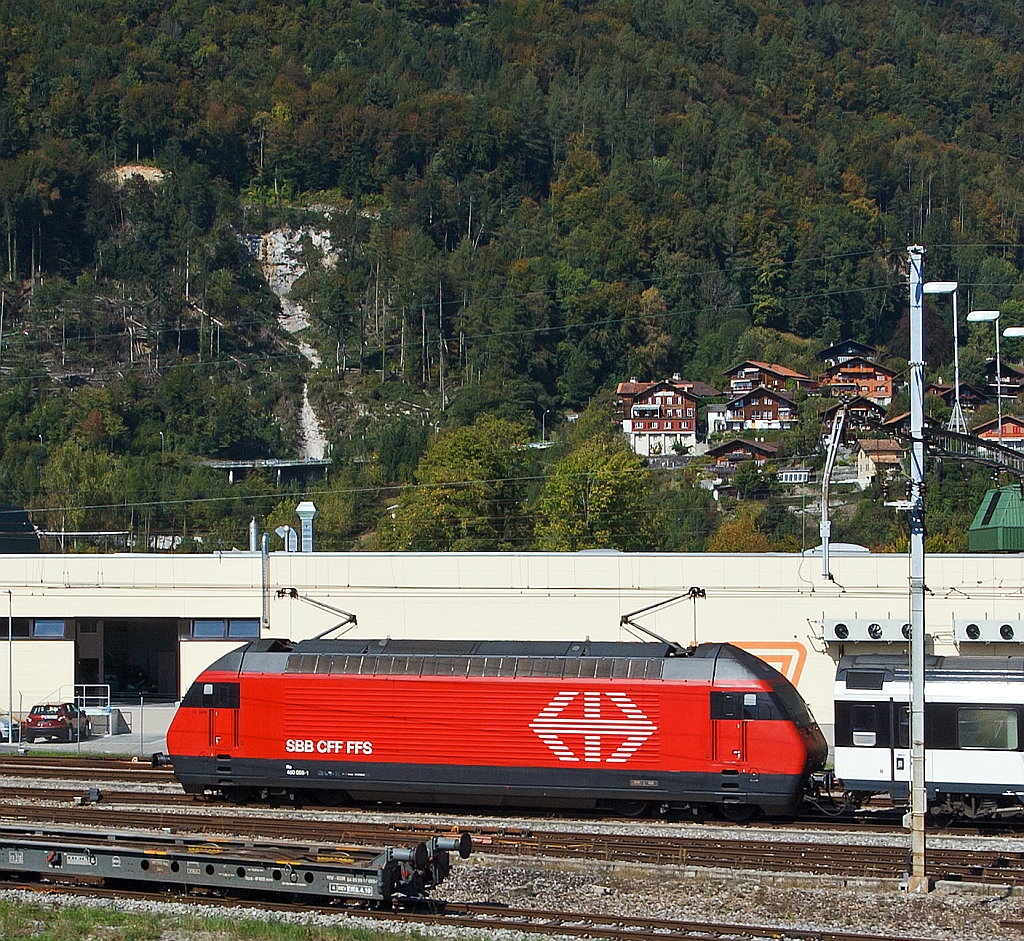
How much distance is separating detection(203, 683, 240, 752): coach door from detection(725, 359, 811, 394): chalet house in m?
157

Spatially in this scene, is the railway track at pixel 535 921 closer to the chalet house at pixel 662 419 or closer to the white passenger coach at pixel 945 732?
the white passenger coach at pixel 945 732

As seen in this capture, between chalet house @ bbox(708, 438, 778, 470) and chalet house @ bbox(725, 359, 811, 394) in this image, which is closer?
chalet house @ bbox(708, 438, 778, 470)

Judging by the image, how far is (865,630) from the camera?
4062 centimetres

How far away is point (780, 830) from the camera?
86.3 feet

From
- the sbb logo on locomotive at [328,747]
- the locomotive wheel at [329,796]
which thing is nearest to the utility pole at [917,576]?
the sbb logo on locomotive at [328,747]

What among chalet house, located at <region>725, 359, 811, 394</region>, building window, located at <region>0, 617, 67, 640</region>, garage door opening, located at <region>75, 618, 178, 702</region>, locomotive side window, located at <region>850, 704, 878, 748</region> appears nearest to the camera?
locomotive side window, located at <region>850, 704, 878, 748</region>

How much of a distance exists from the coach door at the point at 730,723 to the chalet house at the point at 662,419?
499 ft

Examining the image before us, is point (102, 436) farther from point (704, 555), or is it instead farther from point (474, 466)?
point (704, 555)

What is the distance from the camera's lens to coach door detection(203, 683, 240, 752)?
29.2 m

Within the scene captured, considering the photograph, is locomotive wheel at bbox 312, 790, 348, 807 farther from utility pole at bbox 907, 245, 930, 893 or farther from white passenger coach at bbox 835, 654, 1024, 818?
utility pole at bbox 907, 245, 930, 893

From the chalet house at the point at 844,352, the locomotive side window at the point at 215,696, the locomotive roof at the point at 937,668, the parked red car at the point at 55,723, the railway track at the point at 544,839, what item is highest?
the chalet house at the point at 844,352

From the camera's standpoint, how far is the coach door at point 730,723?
26.7 m

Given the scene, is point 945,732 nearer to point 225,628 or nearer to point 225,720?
point 225,720

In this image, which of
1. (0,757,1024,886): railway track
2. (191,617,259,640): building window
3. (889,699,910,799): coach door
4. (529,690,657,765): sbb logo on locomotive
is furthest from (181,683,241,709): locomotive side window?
(191,617,259,640): building window
